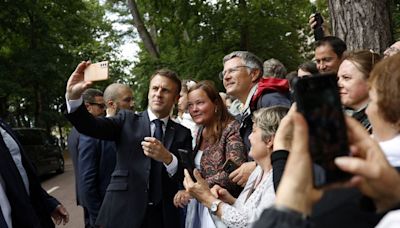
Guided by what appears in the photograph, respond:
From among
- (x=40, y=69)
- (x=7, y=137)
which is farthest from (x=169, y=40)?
(x=7, y=137)

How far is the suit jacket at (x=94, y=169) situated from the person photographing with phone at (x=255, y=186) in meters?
1.65

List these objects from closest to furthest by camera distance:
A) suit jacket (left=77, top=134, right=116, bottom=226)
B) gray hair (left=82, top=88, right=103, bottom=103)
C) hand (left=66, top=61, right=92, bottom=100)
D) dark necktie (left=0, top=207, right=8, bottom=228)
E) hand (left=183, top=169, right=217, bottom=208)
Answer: hand (left=183, top=169, right=217, bottom=208) < dark necktie (left=0, top=207, right=8, bottom=228) < hand (left=66, top=61, right=92, bottom=100) < suit jacket (left=77, top=134, right=116, bottom=226) < gray hair (left=82, top=88, right=103, bottom=103)

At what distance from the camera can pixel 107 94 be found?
16.8ft

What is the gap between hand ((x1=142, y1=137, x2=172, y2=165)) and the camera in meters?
3.02

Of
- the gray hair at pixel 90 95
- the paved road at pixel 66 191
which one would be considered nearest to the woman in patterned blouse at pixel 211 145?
the gray hair at pixel 90 95

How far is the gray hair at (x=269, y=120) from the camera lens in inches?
98.9

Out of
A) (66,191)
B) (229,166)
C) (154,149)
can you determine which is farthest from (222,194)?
(66,191)

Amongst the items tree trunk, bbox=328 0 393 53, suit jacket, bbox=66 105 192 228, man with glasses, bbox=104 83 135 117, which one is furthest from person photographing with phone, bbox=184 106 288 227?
man with glasses, bbox=104 83 135 117

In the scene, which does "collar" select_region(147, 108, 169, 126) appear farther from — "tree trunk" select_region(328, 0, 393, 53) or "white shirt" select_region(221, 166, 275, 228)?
"tree trunk" select_region(328, 0, 393, 53)

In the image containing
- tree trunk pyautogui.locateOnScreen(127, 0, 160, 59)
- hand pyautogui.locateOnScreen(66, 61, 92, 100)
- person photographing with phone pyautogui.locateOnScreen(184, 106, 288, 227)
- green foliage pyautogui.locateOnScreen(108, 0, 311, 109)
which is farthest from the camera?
tree trunk pyautogui.locateOnScreen(127, 0, 160, 59)

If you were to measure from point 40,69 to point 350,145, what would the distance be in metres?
19.6

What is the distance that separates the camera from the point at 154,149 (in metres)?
3.04

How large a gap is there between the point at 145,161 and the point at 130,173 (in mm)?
132

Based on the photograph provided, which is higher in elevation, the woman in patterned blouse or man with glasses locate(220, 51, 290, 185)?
man with glasses locate(220, 51, 290, 185)
